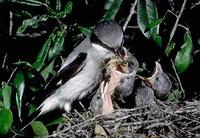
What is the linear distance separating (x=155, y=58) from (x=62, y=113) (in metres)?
1.20

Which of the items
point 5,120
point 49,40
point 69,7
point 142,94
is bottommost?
point 142,94

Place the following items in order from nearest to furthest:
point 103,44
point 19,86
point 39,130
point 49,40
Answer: point 19,86
point 39,130
point 49,40
point 103,44

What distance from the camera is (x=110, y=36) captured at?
507cm

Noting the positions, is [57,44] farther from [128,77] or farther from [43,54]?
[128,77]

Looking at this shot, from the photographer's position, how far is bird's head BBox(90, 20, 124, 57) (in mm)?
4965

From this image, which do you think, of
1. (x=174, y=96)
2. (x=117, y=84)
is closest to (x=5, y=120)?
(x=117, y=84)

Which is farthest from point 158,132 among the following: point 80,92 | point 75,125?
point 80,92

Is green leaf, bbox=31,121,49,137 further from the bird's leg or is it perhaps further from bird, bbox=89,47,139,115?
the bird's leg

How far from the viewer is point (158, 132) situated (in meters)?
4.55

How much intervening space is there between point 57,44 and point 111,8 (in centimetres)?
61

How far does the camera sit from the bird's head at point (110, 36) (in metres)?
4.96

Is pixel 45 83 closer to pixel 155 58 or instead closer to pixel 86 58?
pixel 86 58

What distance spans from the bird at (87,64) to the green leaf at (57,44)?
0.41 metres

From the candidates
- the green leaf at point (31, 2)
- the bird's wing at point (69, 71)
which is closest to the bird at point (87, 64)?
the bird's wing at point (69, 71)
